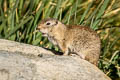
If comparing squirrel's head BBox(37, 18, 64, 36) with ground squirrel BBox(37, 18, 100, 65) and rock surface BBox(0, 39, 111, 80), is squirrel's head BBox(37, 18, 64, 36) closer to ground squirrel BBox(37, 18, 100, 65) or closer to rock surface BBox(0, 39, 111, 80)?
ground squirrel BBox(37, 18, 100, 65)

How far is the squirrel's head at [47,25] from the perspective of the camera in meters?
5.00

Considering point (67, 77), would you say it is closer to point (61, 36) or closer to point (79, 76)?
point (79, 76)

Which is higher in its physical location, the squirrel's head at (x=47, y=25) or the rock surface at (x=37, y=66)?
the squirrel's head at (x=47, y=25)

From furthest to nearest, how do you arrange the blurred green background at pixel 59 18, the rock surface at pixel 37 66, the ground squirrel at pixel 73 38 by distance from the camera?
the blurred green background at pixel 59 18
the ground squirrel at pixel 73 38
the rock surface at pixel 37 66

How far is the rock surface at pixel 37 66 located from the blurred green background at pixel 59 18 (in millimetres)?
731

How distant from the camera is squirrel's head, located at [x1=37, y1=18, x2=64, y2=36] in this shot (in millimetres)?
5000

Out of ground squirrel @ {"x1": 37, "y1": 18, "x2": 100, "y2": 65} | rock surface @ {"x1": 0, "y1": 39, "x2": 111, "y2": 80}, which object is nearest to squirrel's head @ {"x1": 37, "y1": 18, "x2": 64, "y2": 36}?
ground squirrel @ {"x1": 37, "y1": 18, "x2": 100, "y2": 65}

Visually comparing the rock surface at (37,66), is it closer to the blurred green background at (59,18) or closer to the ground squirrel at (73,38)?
the ground squirrel at (73,38)

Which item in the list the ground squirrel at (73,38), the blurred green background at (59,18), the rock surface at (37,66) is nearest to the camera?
the rock surface at (37,66)

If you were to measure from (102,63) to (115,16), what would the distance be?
116 centimetres

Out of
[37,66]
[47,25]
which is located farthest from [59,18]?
[37,66]

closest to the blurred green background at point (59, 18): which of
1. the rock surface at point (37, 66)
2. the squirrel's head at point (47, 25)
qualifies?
the squirrel's head at point (47, 25)

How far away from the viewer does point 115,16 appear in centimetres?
635

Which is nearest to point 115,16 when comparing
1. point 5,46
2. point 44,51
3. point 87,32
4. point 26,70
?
point 87,32
